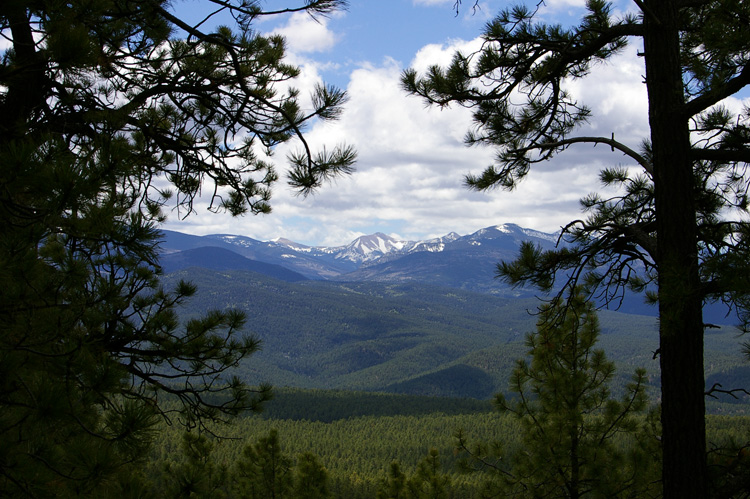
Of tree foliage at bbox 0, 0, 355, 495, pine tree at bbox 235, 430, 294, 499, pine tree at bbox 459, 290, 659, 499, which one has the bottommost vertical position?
pine tree at bbox 235, 430, 294, 499

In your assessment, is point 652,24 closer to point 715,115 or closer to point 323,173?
point 715,115

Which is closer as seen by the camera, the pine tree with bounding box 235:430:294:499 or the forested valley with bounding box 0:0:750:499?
the forested valley with bounding box 0:0:750:499

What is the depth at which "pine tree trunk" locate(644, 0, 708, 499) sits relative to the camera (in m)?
3.11

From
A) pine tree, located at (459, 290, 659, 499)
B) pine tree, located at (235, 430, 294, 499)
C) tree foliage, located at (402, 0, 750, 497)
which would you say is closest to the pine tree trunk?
tree foliage, located at (402, 0, 750, 497)

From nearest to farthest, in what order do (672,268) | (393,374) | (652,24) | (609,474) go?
(672,268)
(652,24)
(609,474)
(393,374)

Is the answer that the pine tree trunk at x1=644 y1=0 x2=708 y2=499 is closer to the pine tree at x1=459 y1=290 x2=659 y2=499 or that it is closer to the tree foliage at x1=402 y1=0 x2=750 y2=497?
the tree foliage at x1=402 y1=0 x2=750 y2=497

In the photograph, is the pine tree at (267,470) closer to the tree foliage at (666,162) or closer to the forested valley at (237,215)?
the forested valley at (237,215)

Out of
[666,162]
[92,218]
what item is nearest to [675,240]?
[666,162]

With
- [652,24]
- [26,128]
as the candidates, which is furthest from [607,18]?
[26,128]

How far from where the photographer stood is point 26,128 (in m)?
2.58

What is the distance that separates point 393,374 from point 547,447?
18019 cm

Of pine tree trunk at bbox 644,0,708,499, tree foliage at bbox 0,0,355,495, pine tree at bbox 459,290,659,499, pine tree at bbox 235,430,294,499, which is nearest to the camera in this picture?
tree foliage at bbox 0,0,355,495

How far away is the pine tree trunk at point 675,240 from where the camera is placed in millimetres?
3109

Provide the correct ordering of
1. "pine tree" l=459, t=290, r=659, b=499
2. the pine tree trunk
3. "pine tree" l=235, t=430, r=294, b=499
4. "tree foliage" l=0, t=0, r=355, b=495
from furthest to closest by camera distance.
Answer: "pine tree" l=235, t=430, r=294, b=499
"pine tree" l=459, t=290, r=659, b=499
the pine tree trunk
"tree foliage" l=0, t=0, r=355, b=495
